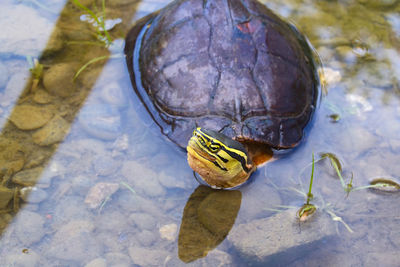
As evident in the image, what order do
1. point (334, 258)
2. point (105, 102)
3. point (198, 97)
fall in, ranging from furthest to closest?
point (105, 102) < point (198, 97) < point (334, 258)

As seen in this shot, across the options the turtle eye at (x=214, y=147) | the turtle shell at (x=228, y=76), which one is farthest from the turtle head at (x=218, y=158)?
the turtle shell at (x=228, y=76)

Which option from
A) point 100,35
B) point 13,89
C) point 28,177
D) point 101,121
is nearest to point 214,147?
point 101,121

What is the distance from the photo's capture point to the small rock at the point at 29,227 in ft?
9.28

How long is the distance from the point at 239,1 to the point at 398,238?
236 centimetres

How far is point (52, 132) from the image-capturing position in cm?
349

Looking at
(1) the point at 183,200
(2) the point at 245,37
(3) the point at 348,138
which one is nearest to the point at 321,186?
(3) the point at 348,138

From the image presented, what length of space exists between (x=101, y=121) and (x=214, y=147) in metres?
1.42

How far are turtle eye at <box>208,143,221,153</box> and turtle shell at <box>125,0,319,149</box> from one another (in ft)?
1.11

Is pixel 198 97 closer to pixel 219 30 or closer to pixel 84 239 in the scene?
pixel 219 30

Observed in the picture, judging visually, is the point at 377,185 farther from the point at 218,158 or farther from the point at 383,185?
the point at 218,158

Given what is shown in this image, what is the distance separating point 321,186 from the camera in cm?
318

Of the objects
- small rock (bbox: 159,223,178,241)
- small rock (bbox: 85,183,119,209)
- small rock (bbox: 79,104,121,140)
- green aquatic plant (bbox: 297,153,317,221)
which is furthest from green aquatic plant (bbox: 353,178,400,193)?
small rock (bbox: 79,104,121,140)

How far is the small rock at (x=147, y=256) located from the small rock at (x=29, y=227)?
69 centimetres

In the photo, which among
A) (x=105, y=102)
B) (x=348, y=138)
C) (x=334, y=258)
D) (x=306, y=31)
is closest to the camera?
(x=334, y=258)
